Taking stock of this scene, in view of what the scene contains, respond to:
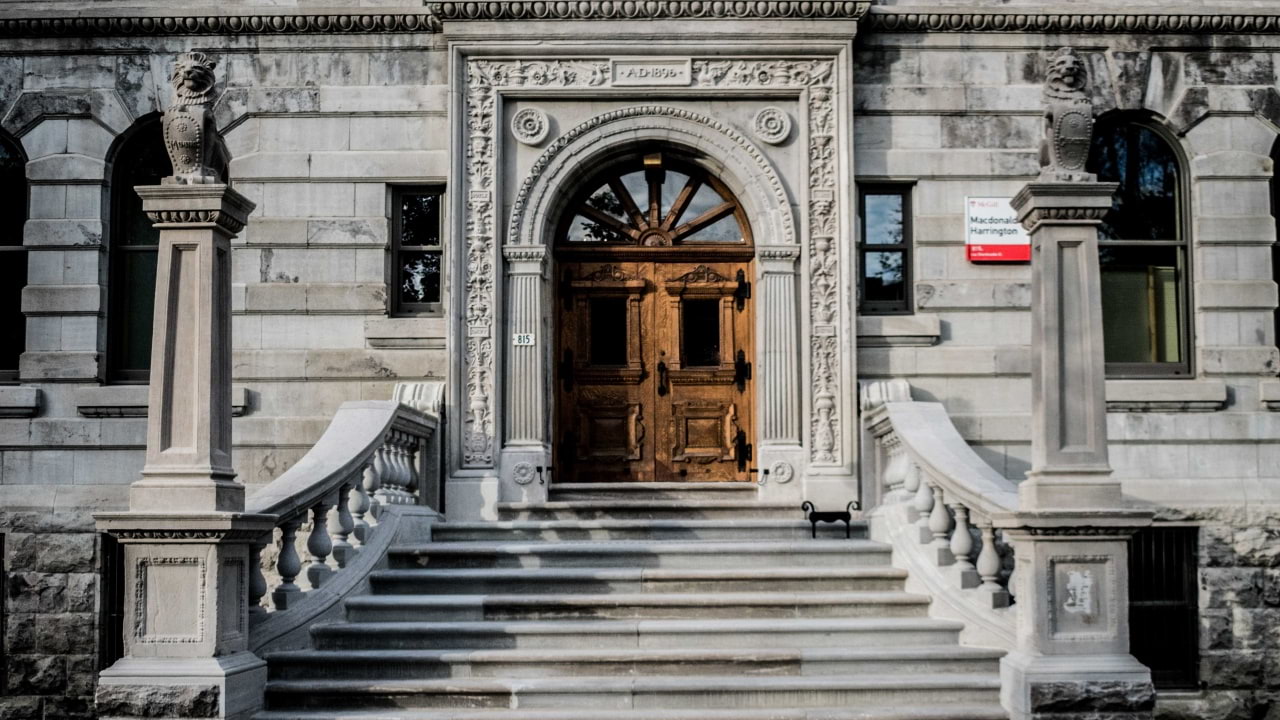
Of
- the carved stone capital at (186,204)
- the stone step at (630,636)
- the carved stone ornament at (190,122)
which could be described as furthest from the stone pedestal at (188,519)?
the stone step at (630,636)

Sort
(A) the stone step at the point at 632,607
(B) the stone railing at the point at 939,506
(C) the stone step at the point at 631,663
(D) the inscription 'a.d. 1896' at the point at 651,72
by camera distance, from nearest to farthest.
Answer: (C) the stone step at the point at 631,663
(B) the stone railing at the point at 939,506
(A) the stone step at the point at 632,607
(D) the inscription 'a.d. 1896' at the point at 651,72

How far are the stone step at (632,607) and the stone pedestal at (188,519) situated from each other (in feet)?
4.33

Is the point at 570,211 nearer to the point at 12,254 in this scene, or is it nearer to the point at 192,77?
the point at 192,77

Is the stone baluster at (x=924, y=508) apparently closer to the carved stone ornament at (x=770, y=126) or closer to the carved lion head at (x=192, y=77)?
the carved stone ornament at (x=770, y=126)

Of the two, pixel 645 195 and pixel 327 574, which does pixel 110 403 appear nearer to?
pixel 327 574

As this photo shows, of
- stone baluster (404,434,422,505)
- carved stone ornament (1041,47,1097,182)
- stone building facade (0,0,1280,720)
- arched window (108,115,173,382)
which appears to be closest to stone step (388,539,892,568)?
stone baluster (404,434,422,505)

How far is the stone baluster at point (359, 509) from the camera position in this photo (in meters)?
11.1

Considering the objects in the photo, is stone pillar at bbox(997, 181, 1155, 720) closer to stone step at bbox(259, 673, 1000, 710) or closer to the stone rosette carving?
stone step at bbox(259, 673, 1000, 710)

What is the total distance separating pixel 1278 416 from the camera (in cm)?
1333

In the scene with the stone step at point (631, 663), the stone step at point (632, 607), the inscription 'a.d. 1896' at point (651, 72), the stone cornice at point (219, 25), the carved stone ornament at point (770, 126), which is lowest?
the stone step at point (631, 663)

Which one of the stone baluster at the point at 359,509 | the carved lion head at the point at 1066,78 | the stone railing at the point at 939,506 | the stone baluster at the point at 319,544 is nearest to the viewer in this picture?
the carved lion head at the point at 1066,78

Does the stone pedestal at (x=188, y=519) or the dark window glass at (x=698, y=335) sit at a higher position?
the dark window glass at (x=698, y=335)

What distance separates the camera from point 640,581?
10.9 metres

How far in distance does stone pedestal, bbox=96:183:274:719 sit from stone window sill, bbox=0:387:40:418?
15.4ft
